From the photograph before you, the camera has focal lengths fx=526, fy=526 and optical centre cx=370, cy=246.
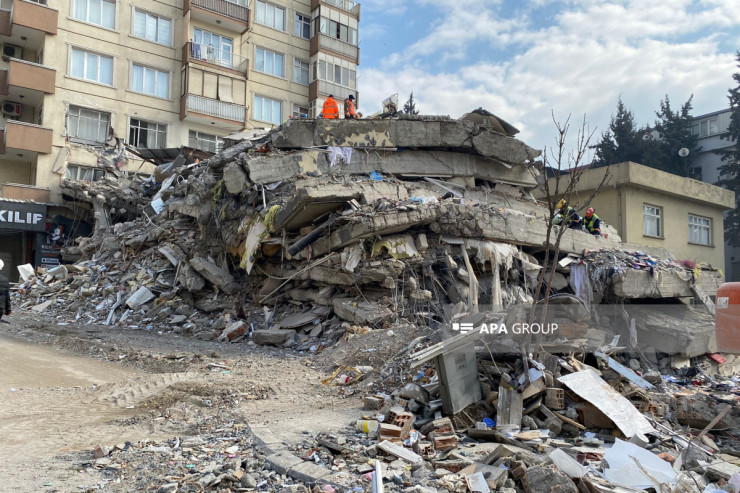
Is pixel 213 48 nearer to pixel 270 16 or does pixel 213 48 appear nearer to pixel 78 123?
pixel 270 16

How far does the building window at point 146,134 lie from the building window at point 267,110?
4893 millimetres

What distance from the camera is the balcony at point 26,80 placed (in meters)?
21.0

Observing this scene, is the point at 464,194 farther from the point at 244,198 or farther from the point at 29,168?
the point at 29,168

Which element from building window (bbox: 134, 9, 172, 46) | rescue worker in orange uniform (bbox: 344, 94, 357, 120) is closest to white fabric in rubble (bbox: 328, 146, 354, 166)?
rescue worker in orange uniform (bbox: 344, 94, 357, 120)

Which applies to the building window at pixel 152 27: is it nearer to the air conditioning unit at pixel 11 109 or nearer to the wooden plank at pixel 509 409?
the air conditioning unit at pixel 11 109

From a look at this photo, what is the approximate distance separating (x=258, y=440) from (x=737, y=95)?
37.5m

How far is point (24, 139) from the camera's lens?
69.2ft

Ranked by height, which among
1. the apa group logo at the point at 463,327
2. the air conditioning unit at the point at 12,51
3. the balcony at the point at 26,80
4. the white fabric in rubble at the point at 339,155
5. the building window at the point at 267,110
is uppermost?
the air conditioning unit at the point at 12,51

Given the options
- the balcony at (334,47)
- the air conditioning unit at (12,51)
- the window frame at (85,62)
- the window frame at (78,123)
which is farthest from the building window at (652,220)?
the air conditioning unit at (12,51)

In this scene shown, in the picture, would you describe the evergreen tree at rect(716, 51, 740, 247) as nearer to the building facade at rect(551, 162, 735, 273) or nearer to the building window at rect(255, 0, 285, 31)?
the building facade at rect(551, 162, 735, 273)

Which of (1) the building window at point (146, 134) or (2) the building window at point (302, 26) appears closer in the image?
(1) the building window at point (146, 134)

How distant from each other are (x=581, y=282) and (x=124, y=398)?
9968mm

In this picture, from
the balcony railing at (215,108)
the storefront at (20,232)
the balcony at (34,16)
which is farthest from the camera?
the balcony railing at (215,108)

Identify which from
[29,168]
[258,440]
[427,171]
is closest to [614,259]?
[427,171]
